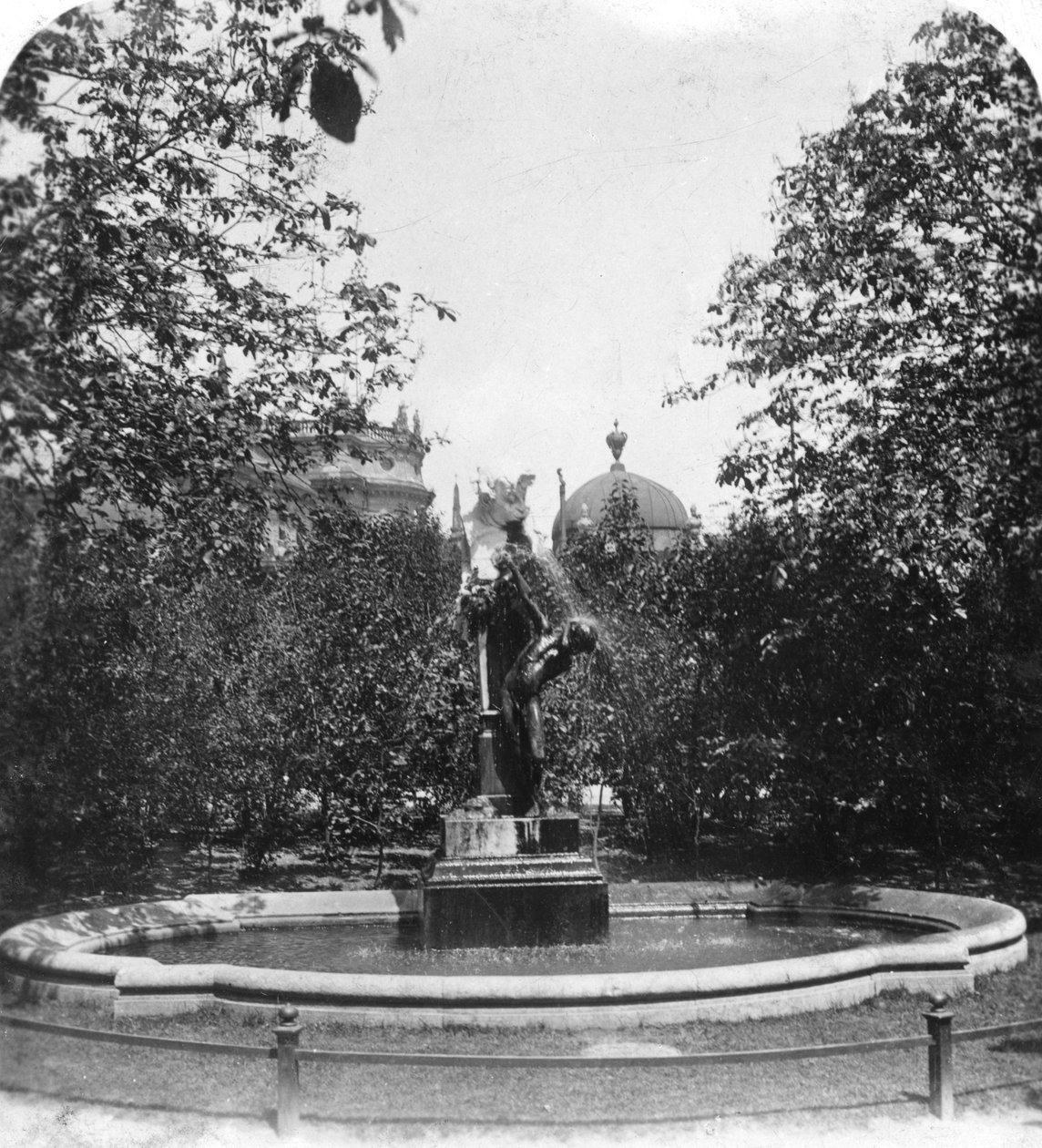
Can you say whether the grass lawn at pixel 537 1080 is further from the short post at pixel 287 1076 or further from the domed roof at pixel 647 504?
the domed roof at pixel 647 504

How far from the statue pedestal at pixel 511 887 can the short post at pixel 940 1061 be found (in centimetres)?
402

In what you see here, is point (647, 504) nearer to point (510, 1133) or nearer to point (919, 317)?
point (919, 317)

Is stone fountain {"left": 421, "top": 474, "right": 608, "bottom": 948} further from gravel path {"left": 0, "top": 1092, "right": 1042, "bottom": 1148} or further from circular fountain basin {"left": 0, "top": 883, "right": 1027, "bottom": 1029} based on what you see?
gravel path {"left": 0, "top": 1092, "right": 1042, "bottom": 1148}

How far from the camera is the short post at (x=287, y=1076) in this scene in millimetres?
6137

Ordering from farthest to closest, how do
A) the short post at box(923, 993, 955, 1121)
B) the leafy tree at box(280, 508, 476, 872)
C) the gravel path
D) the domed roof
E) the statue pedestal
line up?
the domed roof
the leafy tree at box(280, 508, 476, 872)
the statue pedestal
the short post at box(923, 993, 955, 1121)
the gravel path

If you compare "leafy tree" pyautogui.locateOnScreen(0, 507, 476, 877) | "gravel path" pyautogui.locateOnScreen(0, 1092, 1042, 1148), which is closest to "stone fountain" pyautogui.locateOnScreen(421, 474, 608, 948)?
"leafy tree" pyautogui.locateOnScreen(0, 507, 476, 877)

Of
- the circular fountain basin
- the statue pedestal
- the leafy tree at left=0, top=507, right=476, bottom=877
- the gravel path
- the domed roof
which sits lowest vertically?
the gravel path

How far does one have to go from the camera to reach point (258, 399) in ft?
39.2

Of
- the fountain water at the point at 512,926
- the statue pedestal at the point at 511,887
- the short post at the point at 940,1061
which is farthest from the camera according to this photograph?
the statue pedestal at the point at 511,887

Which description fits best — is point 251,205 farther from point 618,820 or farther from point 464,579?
point 618,820

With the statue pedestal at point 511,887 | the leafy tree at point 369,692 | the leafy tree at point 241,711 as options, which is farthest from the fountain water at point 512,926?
the leafy tree at point 369,692

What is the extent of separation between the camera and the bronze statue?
10727mm

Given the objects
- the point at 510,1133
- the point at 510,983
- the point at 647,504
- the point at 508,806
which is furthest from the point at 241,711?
the point at 647,504

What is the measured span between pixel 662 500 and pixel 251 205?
82.3 ft
